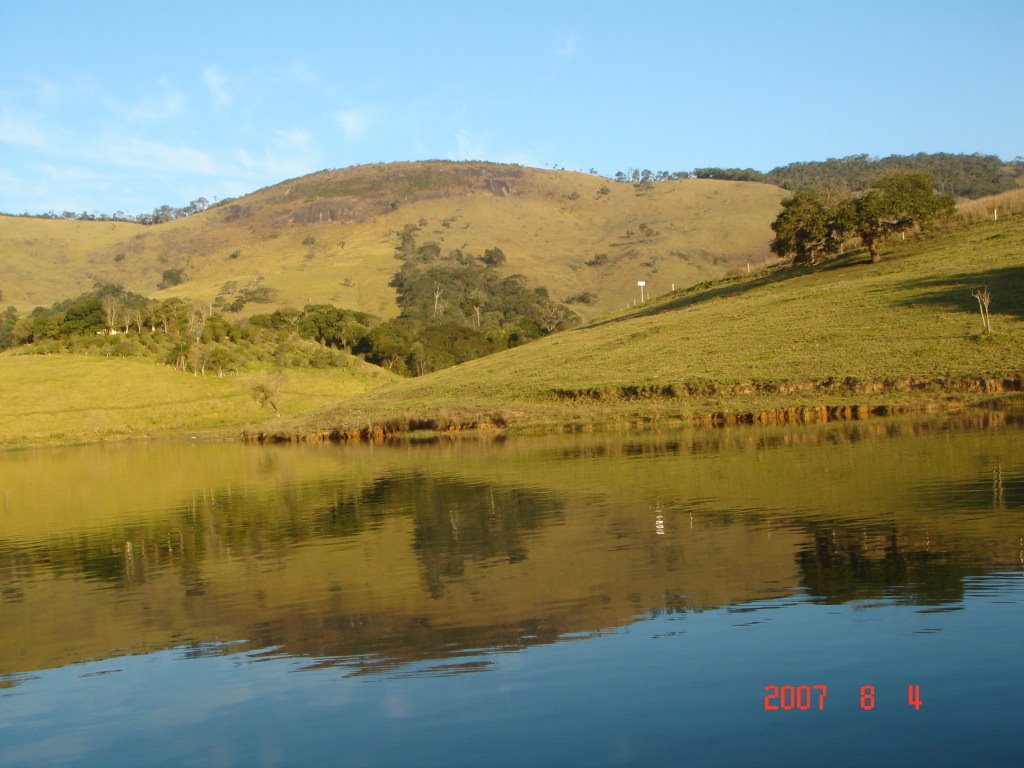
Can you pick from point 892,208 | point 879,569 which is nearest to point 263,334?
point 892,208

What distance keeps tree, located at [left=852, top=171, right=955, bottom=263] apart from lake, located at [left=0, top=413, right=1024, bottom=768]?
52073 millimetres

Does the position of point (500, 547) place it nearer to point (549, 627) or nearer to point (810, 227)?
point (549, 627)

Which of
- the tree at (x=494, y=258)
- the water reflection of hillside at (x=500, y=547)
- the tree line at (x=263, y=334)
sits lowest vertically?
the water reflection of hillside at (x=500, y=547)

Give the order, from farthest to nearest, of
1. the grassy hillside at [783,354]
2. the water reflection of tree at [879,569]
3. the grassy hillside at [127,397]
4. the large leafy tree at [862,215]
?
the grassy hillside at [127,397] → the large leafy tree at [862,215] → the grassy hillside at [783,354] → the water reflection of tree at [879,569]

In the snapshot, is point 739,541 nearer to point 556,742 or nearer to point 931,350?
point 556,742

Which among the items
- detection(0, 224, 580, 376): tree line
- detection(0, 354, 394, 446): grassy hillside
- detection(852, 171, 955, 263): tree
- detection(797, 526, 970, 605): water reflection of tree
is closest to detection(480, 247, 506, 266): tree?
detection(0, 224, 580, 376): tree line

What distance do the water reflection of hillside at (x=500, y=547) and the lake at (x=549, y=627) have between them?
0.08 m

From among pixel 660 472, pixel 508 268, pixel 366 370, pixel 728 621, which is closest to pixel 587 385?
pixel 660 472

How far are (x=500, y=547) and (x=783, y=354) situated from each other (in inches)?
1468

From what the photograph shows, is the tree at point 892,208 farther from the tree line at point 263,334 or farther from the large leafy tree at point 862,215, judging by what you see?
the tree line at point 263,334

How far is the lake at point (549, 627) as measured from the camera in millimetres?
8992

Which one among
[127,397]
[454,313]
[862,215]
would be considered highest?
[454,313]

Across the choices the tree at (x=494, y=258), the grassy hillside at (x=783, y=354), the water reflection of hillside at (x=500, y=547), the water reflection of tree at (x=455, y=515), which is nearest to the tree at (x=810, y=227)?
the grassy hillside at (x=783, y=354)

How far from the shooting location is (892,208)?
243 ft
